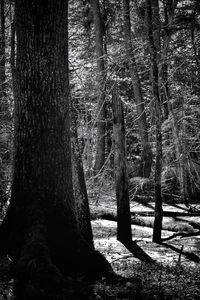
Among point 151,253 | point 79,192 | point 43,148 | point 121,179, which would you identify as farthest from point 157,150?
point 43,148

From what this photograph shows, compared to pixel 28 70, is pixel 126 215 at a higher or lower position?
lower

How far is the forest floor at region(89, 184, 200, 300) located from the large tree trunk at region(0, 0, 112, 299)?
2.65 ft

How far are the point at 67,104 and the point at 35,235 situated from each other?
2.18 metres

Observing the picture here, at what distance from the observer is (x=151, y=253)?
9195 mm

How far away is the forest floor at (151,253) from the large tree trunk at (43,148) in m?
0.81

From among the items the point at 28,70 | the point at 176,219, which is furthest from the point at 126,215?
the point at 28,70

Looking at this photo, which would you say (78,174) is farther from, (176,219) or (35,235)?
(176,219)

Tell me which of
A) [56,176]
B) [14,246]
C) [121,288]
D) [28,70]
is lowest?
[121,288]

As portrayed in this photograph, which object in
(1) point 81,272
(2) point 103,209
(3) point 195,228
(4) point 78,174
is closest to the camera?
(1) point 81,272

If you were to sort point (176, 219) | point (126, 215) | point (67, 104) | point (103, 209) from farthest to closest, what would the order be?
point (103, 209) → point (176, 219) → point (126, 215) → point (67, 104)

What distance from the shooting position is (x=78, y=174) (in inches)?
370

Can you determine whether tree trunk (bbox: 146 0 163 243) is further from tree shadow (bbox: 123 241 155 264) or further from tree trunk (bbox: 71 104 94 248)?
tree trunk (bbox: 71 104 94 248)

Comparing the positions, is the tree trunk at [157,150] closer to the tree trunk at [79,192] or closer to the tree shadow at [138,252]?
the tree shadow at [138,252]

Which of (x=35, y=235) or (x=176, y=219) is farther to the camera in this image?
(x=176, y=219)
